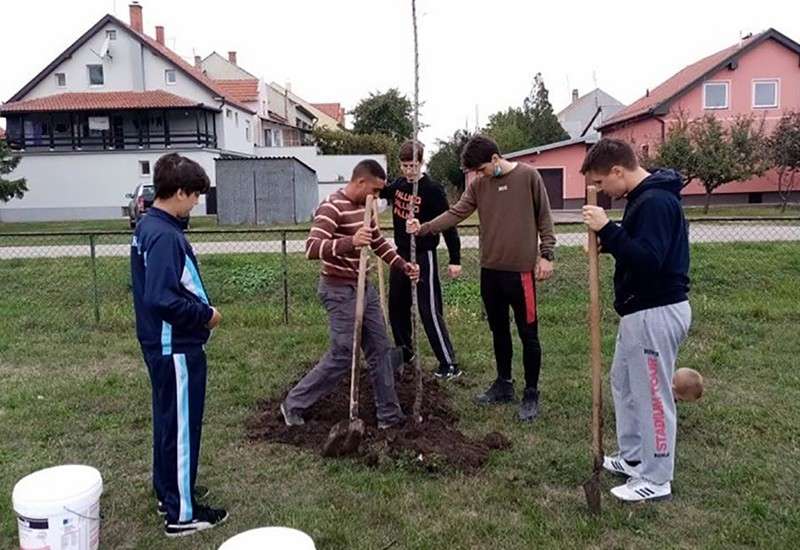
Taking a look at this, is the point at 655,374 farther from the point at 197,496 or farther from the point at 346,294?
the point at 197,496

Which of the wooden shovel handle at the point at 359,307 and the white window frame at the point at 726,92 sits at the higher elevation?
the white window frame at the point at 726,92

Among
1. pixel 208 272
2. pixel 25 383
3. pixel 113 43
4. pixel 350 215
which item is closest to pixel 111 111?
pixel 113 43

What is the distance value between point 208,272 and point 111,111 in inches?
1112

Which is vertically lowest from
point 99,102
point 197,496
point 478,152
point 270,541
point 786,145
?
point 197,496

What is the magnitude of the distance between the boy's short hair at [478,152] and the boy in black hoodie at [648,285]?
4.05 ft

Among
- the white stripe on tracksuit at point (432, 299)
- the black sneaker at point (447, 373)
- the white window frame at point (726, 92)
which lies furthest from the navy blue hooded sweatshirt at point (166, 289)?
the white window frame at point (726, 92)

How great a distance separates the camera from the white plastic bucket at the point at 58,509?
2863 millimetres

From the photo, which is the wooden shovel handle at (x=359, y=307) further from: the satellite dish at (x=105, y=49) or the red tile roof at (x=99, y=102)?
the satellite dish at (x=105, y=49)

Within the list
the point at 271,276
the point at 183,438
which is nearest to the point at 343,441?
the point at 183,438

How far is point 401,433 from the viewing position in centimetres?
450

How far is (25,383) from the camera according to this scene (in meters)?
6.06

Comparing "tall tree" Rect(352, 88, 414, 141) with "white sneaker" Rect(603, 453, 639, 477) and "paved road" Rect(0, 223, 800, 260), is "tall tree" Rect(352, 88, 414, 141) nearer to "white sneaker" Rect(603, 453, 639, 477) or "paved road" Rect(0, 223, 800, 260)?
"paved road" Rect(0, 223, 800, 260)

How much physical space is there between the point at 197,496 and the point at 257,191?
2283 cm

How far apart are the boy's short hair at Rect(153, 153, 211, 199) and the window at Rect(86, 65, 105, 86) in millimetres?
38173
